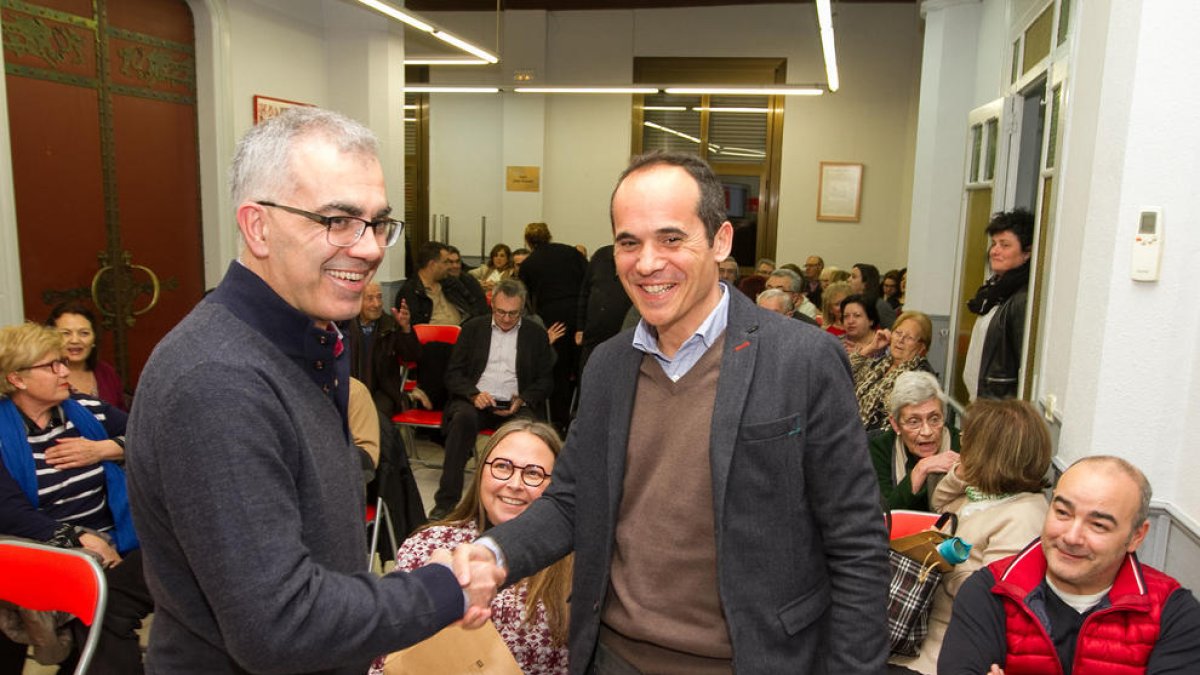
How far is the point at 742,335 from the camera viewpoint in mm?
1473

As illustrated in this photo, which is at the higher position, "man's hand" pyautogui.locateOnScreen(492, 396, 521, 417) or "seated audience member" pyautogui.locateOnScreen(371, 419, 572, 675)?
"seated audience member" pyautogui.locateOnScreen(371, 419, 572, 675)

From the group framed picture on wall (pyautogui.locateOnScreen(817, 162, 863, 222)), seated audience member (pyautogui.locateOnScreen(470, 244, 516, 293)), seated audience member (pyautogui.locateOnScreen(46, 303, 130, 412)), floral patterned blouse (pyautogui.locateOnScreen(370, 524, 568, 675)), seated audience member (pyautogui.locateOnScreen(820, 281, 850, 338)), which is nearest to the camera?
floral patterned blouse (pyautogui.locateOnScreen(370, 524, 568, 675))

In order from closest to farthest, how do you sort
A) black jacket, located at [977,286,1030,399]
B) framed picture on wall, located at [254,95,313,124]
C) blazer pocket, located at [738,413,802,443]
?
blazer pocket, located at [738,413,802,443]
black jacket, located at [977,286,1030,399]
framed picture on wall, located at [254,95,313,124]

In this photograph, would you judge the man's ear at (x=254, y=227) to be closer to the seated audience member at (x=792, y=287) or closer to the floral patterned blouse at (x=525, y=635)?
the floral patterned blouse at (x=525, y=635)

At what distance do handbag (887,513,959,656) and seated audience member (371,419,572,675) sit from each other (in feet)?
2.89

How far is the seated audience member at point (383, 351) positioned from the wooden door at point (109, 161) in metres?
1.26

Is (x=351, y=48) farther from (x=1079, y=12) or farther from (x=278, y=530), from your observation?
(x=278, y=530)

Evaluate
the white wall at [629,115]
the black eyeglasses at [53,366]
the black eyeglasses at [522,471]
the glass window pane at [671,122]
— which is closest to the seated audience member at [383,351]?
the black eyeglasses at [53,366]

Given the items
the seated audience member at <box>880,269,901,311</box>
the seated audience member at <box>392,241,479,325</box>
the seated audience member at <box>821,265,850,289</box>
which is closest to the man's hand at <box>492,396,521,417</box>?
the seated audience member at <box>392,241,479,325</box>

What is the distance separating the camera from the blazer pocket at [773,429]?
54.6 inches

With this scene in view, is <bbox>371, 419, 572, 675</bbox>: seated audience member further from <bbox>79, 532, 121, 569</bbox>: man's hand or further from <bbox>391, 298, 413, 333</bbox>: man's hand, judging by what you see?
<bbox>391, 298, 413, 333</bbox>: man's hand

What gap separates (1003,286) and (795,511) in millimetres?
2968

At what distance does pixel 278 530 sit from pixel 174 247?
5023mm

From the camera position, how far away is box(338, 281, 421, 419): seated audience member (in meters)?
5.09
